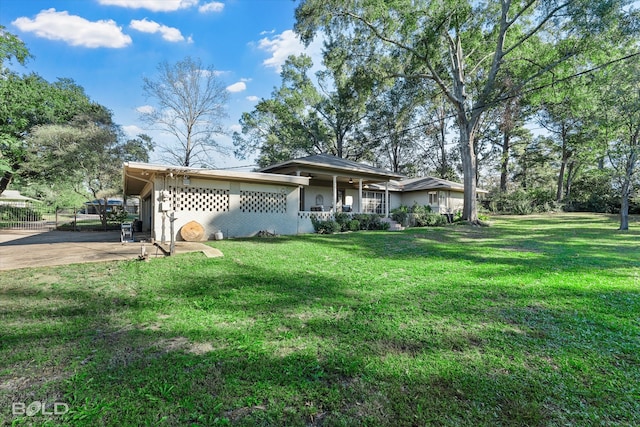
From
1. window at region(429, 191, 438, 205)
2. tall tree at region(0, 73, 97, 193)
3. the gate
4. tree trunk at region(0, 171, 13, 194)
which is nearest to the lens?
the gate

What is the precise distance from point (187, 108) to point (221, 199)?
1620 cm

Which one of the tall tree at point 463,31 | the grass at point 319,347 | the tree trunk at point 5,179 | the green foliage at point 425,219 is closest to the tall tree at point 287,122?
the tall tree at point 463,31

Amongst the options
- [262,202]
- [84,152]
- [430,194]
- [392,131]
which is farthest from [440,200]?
[84,152]

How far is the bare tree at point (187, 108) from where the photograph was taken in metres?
21.9

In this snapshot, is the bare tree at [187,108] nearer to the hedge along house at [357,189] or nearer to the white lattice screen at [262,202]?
the hedge along house at [357,189]

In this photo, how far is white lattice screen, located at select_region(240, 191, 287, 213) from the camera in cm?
1095

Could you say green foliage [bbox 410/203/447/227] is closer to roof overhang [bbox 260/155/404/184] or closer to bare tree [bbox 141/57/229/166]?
roof overhang [bbox 260/155/404/184]

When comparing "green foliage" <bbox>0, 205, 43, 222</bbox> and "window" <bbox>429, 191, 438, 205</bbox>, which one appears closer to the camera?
"green foliage" <bbox>0, 205, 43, 222</bbox>

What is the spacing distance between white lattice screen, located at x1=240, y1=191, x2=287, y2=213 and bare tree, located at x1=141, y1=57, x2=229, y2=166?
14.7 metres

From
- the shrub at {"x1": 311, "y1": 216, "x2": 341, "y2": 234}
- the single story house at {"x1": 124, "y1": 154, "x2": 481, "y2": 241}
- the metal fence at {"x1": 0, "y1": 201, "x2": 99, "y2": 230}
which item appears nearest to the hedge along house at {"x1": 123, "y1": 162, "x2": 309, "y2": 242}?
the single story house at {"x1": 124, "y1": 154, "x2": 481, "y2": 241}

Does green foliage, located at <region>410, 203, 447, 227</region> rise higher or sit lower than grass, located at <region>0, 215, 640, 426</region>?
higher

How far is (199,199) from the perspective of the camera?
10008mm

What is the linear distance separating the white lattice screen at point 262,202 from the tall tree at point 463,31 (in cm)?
1022

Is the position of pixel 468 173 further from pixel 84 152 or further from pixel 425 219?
pixel 84 152
